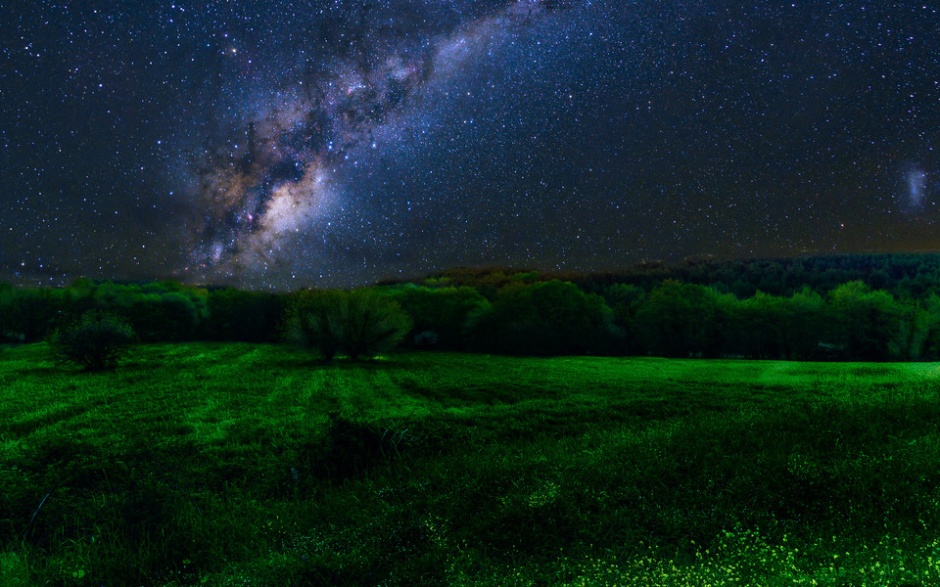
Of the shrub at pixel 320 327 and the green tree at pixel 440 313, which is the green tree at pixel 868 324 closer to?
the green tree at pixel 440 313

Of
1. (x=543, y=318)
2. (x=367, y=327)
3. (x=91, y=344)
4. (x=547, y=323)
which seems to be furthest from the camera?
(x=543, y=318)

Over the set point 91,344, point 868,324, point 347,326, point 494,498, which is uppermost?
point 868,324

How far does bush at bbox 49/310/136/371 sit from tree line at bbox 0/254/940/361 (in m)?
3.50

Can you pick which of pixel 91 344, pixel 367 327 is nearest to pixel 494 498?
pixel 91 344

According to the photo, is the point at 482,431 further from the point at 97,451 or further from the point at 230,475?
the point at 97,451

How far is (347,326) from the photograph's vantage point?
52.9m

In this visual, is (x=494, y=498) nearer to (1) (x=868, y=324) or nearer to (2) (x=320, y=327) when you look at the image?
(2) (x=320, y=327)

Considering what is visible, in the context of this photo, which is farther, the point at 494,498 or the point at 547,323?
the point at 547,323

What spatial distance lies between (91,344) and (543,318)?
58469mm

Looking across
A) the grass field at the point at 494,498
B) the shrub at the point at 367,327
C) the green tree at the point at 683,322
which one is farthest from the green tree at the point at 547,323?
the grass field at the point at 494,498

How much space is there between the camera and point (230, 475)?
11812 millimetres

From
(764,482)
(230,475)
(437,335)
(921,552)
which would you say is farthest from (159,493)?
(437,335)

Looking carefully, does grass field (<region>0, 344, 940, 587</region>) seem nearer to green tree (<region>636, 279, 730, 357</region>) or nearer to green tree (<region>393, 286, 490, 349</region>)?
green tree (<region>636, 279, 730, 357</region>)

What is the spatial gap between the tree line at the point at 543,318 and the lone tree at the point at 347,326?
119mm
